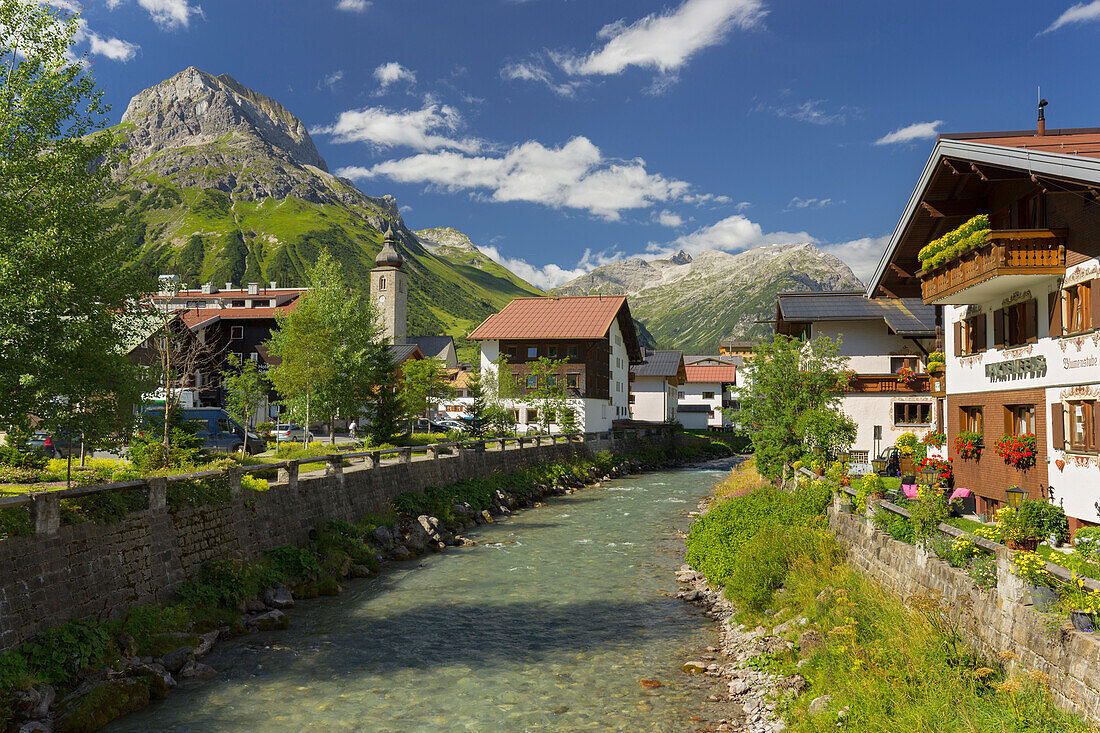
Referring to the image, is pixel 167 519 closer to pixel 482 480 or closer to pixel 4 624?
pixel 4 624

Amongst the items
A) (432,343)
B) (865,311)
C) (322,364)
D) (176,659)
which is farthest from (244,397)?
(432,343)

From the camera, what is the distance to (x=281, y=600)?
17.5 m

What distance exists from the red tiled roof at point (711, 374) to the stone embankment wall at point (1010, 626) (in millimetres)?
87463

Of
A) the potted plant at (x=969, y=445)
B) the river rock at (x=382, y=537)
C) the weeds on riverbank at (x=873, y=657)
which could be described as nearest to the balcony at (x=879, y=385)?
the potted plant at (x=969, y=445)

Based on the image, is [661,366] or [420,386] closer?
[420,386]

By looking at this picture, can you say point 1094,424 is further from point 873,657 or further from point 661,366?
point 661,366

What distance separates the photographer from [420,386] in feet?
156

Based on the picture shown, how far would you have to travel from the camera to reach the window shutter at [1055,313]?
17438 millimetres

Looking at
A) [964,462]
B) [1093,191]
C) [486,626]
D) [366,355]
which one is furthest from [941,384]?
[366,355]

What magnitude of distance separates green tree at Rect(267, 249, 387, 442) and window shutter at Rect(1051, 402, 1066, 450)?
3375 centimetres

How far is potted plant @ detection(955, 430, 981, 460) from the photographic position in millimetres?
22094

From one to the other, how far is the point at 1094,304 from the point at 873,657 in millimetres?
10558

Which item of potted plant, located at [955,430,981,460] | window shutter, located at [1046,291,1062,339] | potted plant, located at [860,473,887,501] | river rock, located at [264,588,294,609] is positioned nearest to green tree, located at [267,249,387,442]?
river rock, located at [264,588,294,609]

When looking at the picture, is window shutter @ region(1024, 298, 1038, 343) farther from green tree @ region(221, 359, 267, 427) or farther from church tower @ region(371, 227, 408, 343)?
church tower @ region(371, 227, 408, 343)
